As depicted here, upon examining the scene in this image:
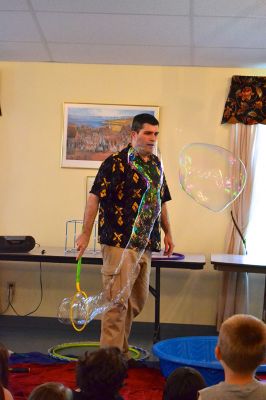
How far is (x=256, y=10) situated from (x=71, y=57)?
1.91 metres

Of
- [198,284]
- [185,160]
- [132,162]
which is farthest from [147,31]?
[198,284]

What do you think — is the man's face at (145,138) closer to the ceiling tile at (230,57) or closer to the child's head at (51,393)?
the ceiling tile at (230,57)

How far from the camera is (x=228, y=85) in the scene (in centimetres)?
567

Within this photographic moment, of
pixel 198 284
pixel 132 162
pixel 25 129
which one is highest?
pixel 25 129

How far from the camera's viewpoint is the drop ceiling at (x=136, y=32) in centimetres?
456

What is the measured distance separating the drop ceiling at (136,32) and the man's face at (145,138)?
129 centimetres

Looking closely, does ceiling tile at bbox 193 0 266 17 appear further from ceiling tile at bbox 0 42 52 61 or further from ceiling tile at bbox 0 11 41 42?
ceiling tile at bbox 0 42 52 61

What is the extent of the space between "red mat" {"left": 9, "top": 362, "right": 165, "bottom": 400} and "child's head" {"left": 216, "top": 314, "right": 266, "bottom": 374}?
5.58ft

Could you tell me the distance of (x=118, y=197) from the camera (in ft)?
12.2

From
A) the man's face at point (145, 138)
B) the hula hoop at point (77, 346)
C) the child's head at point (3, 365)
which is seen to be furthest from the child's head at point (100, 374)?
the hula hoop at point (77, 346)

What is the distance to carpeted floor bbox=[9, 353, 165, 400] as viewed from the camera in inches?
138

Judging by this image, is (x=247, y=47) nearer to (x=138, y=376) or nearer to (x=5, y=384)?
(x=138, y=376)

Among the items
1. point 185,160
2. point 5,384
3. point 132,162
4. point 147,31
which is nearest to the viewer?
point 5,384

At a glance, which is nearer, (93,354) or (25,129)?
(93,354)
